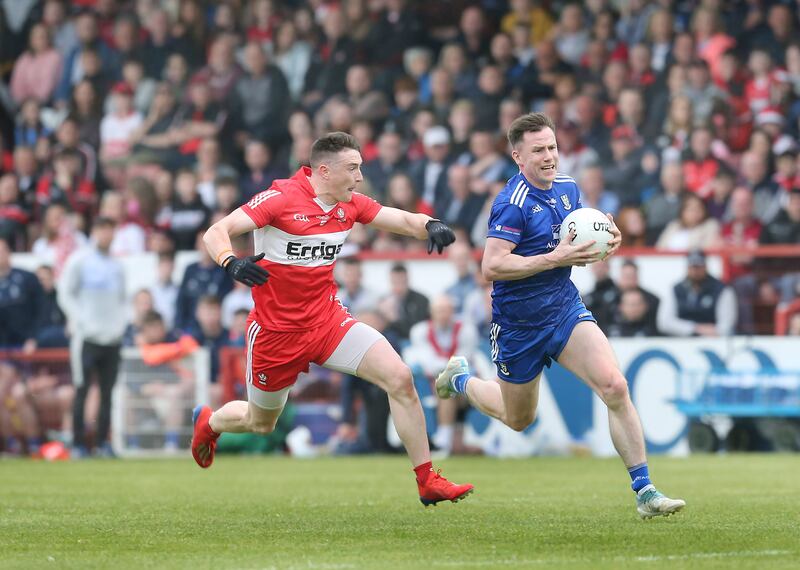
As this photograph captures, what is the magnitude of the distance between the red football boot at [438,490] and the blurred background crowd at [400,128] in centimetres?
797

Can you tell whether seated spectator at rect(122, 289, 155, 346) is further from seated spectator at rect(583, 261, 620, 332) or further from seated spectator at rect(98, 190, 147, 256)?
seated spectator at rect(583, 261, 620, 332)

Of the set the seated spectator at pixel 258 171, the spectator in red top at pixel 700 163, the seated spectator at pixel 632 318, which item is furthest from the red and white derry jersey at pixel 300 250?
the seated spectator at pixel 258 171

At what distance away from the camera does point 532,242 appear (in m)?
9.37

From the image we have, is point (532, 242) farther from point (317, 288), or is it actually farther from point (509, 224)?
point (317, 288)

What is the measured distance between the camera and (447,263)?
18266 mm

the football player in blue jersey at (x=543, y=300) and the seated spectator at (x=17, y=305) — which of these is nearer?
the football player in blue jersey at (x=543, y=300)

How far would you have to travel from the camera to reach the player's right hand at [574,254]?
8.82 meters

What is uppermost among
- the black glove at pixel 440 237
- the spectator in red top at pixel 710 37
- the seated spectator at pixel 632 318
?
the spectator in red top at pixel 710 37

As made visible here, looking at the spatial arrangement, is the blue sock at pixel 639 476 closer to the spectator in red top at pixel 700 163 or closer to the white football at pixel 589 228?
the white football at pixel 589 228

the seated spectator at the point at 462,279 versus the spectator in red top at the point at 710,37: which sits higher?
the spectator in red top at the point at 710,37

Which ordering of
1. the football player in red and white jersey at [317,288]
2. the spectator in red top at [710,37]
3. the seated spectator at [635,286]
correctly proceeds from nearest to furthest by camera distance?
the football player in red and white jersey at [317,288] → the seated spectator at [635,286] → the spectator in red top at [710,37]

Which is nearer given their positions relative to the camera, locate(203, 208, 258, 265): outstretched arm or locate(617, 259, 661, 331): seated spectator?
locate(203, 208, 258, 265): outstretched arm

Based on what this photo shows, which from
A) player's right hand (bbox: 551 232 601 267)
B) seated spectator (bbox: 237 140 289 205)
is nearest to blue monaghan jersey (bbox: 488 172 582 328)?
player's right hand (bbox: 551 232 601 267)

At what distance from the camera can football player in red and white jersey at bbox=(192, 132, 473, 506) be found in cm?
970
